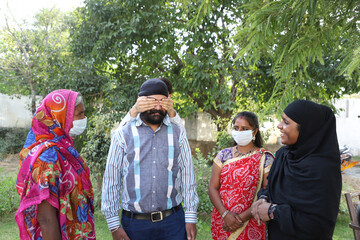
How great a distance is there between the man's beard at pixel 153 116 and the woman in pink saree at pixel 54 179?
453 millimetres

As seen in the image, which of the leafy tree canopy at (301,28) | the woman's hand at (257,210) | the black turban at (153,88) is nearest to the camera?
the black turban at (153,88)

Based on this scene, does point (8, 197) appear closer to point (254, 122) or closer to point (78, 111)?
point (78, 111)

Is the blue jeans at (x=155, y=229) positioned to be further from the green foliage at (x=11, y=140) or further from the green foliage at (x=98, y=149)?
the green foliage at (x=11, y=140)

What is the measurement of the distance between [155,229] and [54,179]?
0.76 meters

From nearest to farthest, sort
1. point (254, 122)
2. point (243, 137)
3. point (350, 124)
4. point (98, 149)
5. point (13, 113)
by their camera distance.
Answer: point (243, 137), point (254, 122), point (98, 149), point (13, 113), point (350, 124)

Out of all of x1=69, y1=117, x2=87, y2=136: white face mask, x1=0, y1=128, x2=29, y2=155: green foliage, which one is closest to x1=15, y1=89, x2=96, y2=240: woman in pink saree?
x1=69, y1=117, x2=87, y2=136: white face mask

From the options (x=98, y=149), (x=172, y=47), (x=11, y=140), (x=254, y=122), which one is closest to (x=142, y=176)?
(x=254, y=122)

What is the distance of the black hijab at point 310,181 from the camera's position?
2115 millimetres

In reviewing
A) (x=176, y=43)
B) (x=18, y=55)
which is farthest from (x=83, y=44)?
(x=18, y=55)

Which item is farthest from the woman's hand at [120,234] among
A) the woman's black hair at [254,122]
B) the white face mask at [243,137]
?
the woman's black hair at [254,122]

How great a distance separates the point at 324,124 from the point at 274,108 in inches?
87.4

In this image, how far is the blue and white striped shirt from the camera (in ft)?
7.34

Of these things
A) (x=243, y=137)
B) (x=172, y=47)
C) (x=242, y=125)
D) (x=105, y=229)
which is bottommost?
(x=105, y=229)

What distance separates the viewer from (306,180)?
85.0 inches
